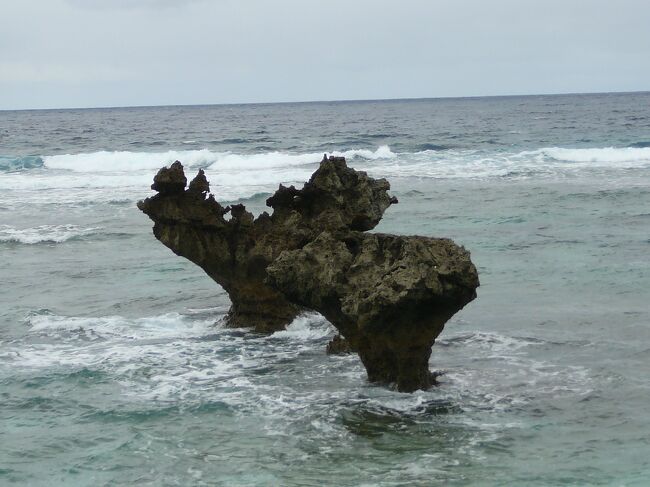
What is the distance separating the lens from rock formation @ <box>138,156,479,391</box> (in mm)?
8516

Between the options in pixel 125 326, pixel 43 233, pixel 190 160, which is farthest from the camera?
pixel 190 160

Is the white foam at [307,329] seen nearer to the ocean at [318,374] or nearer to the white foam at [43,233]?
the ocean at [318,374]

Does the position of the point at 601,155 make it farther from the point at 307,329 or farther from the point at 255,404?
the point at 255,404

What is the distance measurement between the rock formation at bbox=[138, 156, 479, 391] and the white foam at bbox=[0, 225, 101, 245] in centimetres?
903

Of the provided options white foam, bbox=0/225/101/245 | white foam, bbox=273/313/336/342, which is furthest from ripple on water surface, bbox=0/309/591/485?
white foam, bbox=0/225/101/245

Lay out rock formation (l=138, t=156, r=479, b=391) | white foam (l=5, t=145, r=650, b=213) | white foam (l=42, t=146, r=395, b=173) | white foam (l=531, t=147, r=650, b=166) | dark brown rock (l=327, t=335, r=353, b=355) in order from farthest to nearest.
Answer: white foam (l=42, t=146, r=395, b=173)
white foam (l=531, t=147, r=650, b=166)
white foam (l=5, t=145, r=650, b=213)
dark brown rock (l=327, t=335, r=353, b=355)
rock formation (l=138, t=156, r=479, b=391)

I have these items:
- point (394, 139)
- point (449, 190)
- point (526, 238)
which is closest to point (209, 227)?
point (526, 238)

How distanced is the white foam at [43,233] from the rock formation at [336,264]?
9.03 meters

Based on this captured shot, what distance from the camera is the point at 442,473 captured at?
7367 mm

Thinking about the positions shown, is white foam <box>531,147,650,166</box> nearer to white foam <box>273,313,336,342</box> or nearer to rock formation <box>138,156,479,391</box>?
white foam <box>273,313,336,342</box>

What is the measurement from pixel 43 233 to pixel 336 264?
536 inches

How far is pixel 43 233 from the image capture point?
70.1 feet

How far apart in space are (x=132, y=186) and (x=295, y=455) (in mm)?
26918

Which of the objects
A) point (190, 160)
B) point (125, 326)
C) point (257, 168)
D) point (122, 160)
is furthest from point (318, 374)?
point (122, 160)
